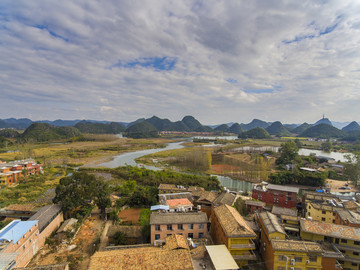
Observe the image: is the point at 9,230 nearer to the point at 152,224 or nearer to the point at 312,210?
the point at 152,224

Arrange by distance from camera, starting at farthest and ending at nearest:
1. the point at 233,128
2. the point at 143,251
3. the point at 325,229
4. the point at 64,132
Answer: the point at 233,128 → the point at 64,132 → the point at 325,229 → the point at 143,251

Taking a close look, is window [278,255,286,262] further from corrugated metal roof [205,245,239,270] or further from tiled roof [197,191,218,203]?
tiled roof [197,191,218,203]

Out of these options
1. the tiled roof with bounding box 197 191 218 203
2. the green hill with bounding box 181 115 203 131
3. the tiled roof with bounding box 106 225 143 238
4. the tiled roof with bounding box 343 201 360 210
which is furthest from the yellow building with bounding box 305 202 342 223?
the green hill with bounding box 181 115 203 131

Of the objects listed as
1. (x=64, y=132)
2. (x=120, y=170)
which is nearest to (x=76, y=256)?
(x=120, y=170)

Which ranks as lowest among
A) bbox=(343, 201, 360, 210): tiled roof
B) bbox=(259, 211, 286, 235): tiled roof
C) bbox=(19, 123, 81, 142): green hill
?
bbox=(343, 201, 360, 210): tiled roof

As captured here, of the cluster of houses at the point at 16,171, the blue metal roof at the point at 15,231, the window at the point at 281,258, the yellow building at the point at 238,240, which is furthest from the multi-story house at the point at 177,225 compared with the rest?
the cluster of houses at the point at 16,171
